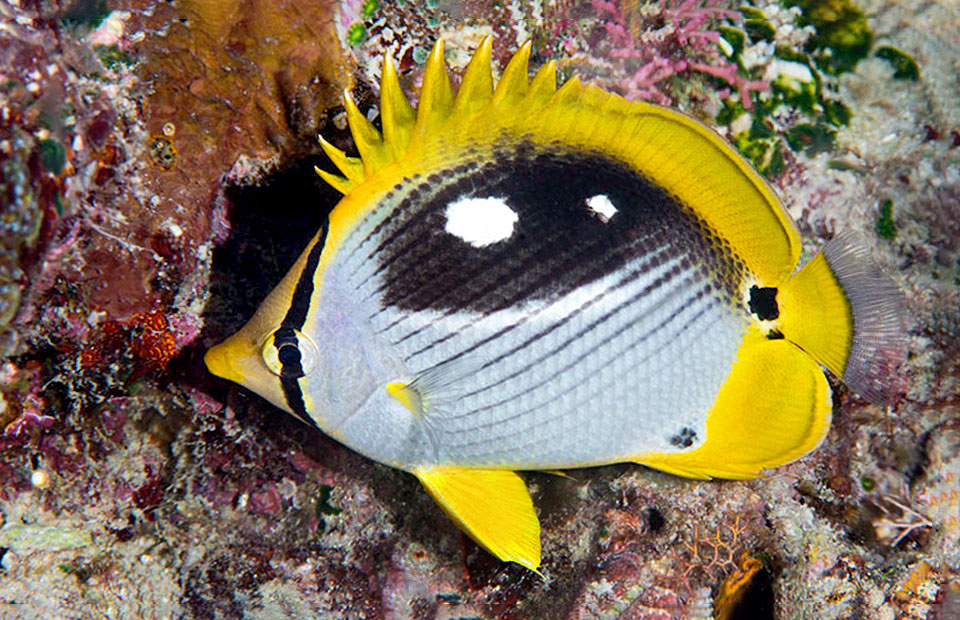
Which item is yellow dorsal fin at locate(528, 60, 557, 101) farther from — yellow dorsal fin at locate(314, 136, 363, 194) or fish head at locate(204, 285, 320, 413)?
fish head at locate(204, 285, 320, 413)

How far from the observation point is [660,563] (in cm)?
198

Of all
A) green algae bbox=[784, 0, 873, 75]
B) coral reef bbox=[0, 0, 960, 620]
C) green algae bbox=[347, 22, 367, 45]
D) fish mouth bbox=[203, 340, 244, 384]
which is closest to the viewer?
fish mouth bbox=[203, 340, 244, 384]

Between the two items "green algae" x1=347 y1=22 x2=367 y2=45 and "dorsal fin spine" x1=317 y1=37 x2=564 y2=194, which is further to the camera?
"green algae" x1=347 y1=22 x2=367 y2=45

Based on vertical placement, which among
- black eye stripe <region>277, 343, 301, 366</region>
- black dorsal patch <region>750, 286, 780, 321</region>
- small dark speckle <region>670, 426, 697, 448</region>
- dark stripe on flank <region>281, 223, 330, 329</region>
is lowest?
small dark speckle <region>670, 426, 697, 448</region>

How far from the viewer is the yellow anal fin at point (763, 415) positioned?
1.77m

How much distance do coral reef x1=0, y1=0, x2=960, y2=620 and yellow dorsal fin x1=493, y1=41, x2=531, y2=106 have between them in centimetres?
68

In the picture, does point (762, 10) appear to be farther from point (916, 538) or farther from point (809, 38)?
point (916, 538)

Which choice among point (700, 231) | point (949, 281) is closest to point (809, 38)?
point (949, 281)

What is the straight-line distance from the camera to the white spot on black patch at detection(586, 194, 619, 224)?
1666mm

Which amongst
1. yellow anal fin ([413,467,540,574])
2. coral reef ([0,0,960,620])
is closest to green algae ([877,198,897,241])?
coral reef ([0,0,960,620])

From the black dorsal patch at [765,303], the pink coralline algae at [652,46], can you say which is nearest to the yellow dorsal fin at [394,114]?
the black dorsal patch at [765,303]

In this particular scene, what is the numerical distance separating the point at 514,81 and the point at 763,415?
1.15 m

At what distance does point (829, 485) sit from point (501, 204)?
164 centimetres

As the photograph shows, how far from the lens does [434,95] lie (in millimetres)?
1605
